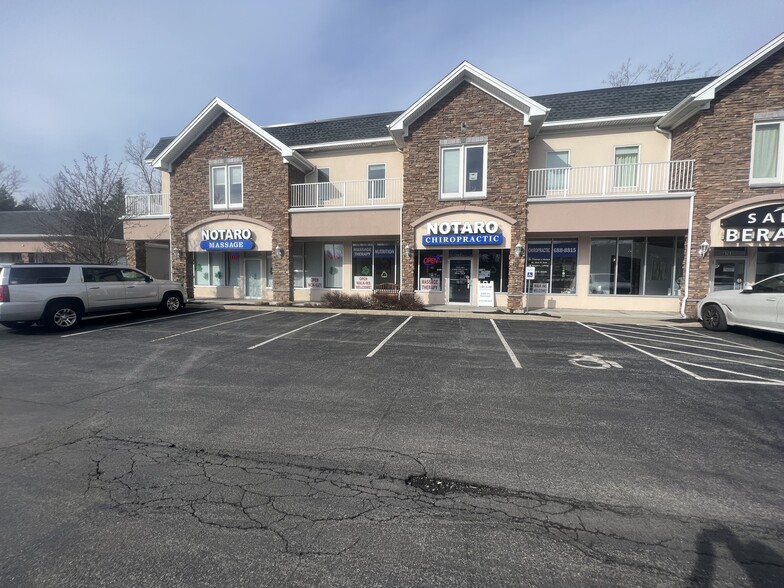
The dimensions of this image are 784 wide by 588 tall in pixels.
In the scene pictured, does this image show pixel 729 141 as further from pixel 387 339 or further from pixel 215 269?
pixel 215 269

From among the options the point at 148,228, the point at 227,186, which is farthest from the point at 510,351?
the point at 148,228

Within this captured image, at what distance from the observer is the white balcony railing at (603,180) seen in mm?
14719

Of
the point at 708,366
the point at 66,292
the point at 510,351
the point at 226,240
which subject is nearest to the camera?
the point at 708,366

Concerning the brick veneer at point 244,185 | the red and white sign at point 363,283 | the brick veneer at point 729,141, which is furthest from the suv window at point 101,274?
the brick veneer at point 729,141

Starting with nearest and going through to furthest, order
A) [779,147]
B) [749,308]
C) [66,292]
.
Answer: [749,308], [66,292], [779,147]

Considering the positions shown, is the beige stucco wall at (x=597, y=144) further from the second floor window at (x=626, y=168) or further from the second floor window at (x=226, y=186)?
the second floor window at (x=226, y=186)

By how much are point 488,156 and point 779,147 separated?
9.62 meters

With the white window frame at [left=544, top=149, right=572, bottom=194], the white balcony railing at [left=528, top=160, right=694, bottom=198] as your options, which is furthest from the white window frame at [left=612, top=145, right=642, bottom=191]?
the white window frame at [left=544, top=149, right=572, bottom=194]

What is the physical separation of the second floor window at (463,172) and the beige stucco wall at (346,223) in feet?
7.80

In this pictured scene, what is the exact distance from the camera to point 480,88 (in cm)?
1520

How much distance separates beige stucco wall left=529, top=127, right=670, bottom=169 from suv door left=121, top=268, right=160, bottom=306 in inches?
622

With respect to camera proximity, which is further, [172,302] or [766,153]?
[172,302]

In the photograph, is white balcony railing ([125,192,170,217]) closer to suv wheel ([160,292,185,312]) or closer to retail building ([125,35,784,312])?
retail building ([125,35,784,312])

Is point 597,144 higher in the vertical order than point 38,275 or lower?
higher
